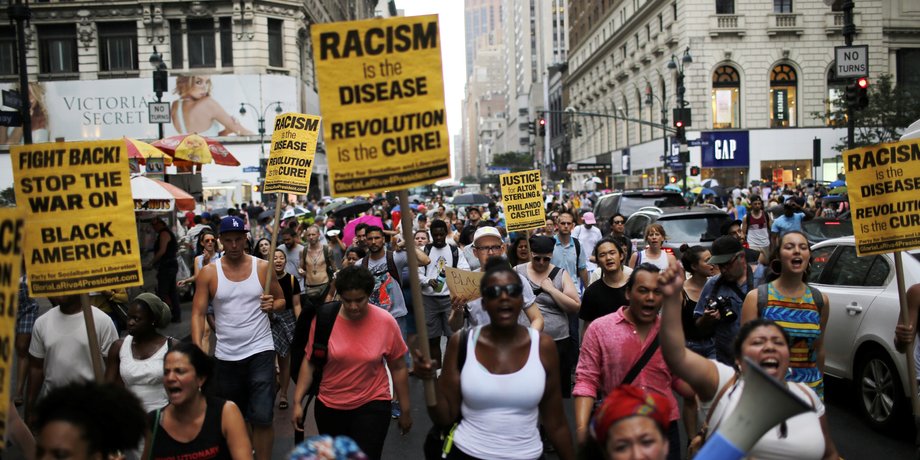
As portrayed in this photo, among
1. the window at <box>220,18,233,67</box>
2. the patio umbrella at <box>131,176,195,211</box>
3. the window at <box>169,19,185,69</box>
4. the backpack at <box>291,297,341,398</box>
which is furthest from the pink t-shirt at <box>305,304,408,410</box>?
the window at <box>169,19,185,69</box>

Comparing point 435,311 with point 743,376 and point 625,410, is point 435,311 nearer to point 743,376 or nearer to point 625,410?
point 743,376

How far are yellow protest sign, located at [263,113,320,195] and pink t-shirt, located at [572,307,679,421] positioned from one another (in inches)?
177

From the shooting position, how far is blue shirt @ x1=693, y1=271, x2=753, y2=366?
5859 millimetres

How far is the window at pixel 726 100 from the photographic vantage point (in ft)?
155

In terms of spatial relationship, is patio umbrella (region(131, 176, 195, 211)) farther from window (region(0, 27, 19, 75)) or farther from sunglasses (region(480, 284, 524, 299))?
window (region(0, 27, 19, 75))

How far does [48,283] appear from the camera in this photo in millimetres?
4594

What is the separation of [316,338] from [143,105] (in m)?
46.8

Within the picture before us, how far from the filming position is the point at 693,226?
13.7 m

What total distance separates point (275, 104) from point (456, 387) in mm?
45744

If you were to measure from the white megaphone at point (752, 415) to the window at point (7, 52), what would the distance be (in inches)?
2114

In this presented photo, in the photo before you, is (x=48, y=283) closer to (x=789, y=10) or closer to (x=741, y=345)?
(x=741, y=345)

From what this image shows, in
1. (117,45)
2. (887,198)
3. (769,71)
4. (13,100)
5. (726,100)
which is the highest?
(117,45)

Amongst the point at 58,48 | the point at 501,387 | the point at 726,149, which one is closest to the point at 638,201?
the point at 501,387

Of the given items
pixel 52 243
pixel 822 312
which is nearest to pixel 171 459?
pixel 52 243
